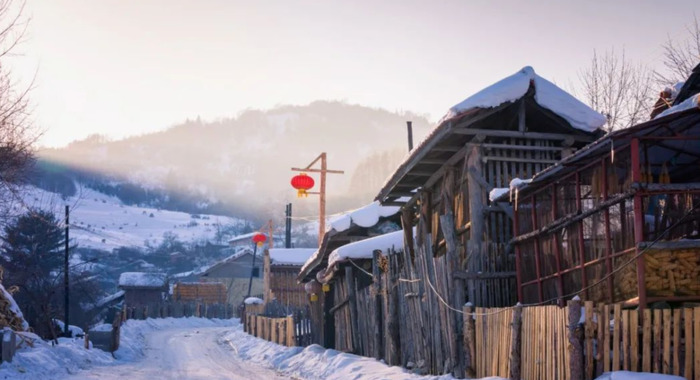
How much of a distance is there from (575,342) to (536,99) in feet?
20.5

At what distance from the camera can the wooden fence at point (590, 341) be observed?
8.10 m

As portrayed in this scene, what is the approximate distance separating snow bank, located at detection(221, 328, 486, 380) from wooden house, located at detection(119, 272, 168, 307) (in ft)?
111

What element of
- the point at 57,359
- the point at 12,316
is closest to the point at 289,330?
the point at 57,359

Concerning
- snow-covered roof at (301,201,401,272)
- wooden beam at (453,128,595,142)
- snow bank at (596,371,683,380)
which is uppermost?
wooden beam at (453,128,595,142)

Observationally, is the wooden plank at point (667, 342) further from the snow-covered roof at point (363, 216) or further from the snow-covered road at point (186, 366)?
the snow-covered roof at point (363, 216)

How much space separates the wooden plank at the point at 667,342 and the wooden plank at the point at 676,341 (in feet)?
0.18

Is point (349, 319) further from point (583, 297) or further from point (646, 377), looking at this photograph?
point (646, 377)

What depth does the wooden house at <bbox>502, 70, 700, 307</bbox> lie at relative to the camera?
9.29 m

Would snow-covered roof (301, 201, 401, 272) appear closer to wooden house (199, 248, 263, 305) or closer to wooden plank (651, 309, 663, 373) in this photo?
wooden plank (651, 309, 663, 373)

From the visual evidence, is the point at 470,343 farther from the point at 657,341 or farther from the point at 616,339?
the point at 657,341

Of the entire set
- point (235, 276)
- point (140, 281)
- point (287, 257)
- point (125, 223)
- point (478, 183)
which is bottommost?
point (140, 281)


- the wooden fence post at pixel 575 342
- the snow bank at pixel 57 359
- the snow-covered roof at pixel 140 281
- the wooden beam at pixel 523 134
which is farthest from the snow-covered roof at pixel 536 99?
the snow-covered roof at pixel 140 281

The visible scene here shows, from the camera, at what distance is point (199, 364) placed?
21578 mm

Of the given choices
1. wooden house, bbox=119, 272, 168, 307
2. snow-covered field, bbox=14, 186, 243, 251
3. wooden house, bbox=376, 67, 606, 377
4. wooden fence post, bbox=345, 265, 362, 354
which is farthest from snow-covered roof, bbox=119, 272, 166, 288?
wooden house, bbox=376, 67, 606, 377
